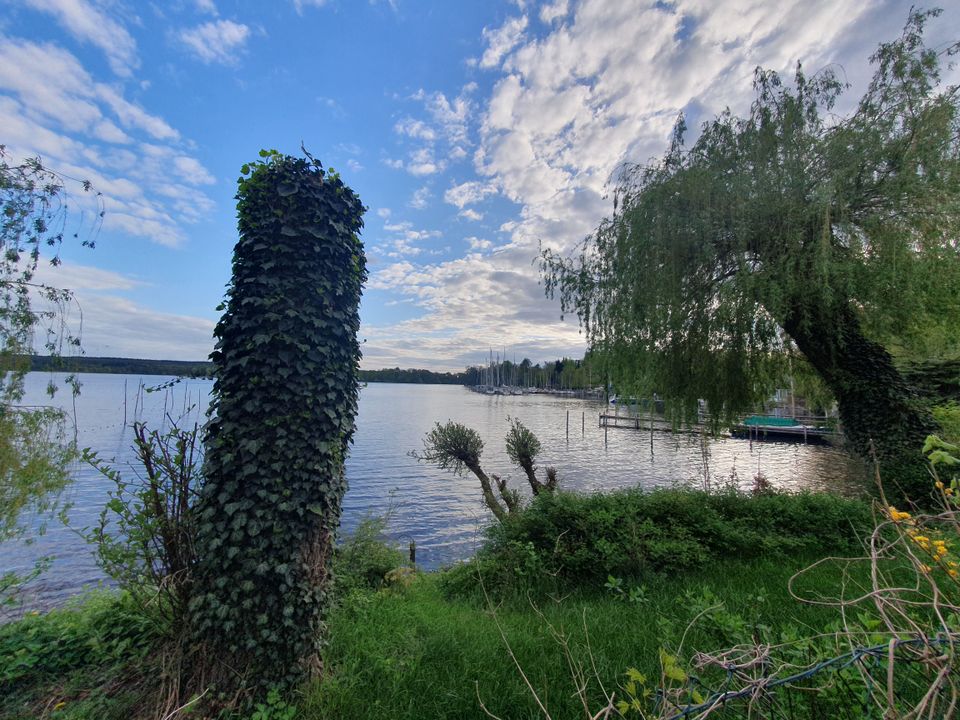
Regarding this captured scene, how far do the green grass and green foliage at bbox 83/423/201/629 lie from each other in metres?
1.17

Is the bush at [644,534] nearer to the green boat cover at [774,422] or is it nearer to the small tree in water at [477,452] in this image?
the small tree in water at [477,452]

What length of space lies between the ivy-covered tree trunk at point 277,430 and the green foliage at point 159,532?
26cm

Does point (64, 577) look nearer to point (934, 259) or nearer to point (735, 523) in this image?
point (735, 523)

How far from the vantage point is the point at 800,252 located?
24.0 ft

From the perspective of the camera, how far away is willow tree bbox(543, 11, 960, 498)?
6746mm

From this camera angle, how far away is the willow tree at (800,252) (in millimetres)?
6746

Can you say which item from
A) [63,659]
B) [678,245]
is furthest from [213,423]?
[678,245]

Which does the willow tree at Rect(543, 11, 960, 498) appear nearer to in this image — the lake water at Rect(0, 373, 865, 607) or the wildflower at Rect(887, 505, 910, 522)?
the lake water at Rect(0, 373, 865, 607)

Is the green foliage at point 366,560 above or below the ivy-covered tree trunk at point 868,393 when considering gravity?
below

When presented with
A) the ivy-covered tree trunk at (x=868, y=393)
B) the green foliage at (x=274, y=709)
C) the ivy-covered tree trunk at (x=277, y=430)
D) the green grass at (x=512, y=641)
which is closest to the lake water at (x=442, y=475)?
the ivy-covered tree trunk at (x=277, y=430)

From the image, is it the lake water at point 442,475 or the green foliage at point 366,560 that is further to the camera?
the lake water at point 442,475

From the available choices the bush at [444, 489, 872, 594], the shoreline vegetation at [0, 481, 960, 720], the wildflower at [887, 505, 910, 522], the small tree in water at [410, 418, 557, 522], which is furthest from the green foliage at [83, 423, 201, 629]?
the small tree in water at [410, 418, 557, 522]

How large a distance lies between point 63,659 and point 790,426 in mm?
36300

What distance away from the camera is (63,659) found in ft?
9.73
